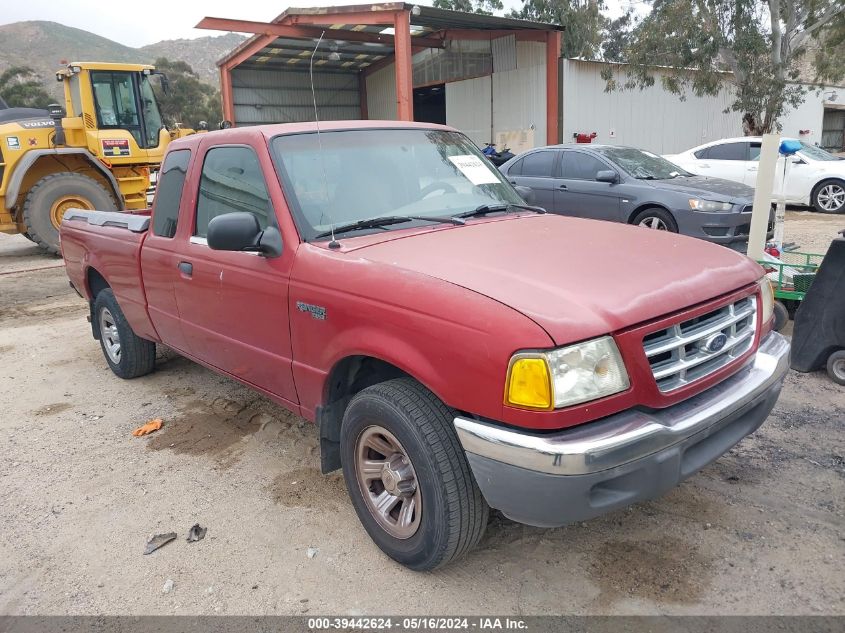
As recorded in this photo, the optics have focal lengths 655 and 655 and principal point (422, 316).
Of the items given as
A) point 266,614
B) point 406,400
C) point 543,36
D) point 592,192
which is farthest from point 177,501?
point 543,36

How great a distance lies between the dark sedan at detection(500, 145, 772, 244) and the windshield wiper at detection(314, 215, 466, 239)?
4.31 m

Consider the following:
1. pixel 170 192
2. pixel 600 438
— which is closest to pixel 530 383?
pixel 600 438

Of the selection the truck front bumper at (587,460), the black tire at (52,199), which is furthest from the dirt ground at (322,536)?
the black tire at (52,199)

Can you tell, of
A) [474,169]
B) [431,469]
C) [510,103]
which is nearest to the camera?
[431,469]

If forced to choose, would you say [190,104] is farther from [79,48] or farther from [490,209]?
[79,48]

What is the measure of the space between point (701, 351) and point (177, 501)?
2.75 m

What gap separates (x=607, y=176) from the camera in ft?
28.9

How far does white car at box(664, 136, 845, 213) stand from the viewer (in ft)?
42.2

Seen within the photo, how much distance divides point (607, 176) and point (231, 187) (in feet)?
20.9

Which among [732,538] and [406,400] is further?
[732,538]

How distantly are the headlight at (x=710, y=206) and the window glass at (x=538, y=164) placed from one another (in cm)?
234

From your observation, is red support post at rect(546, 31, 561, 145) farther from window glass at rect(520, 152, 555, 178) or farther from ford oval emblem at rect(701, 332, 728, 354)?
ford oval emblem at rect(701, 332, 728, 354)

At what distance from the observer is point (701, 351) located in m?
2.58

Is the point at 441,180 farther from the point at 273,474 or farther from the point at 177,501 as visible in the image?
the point at 177,501
